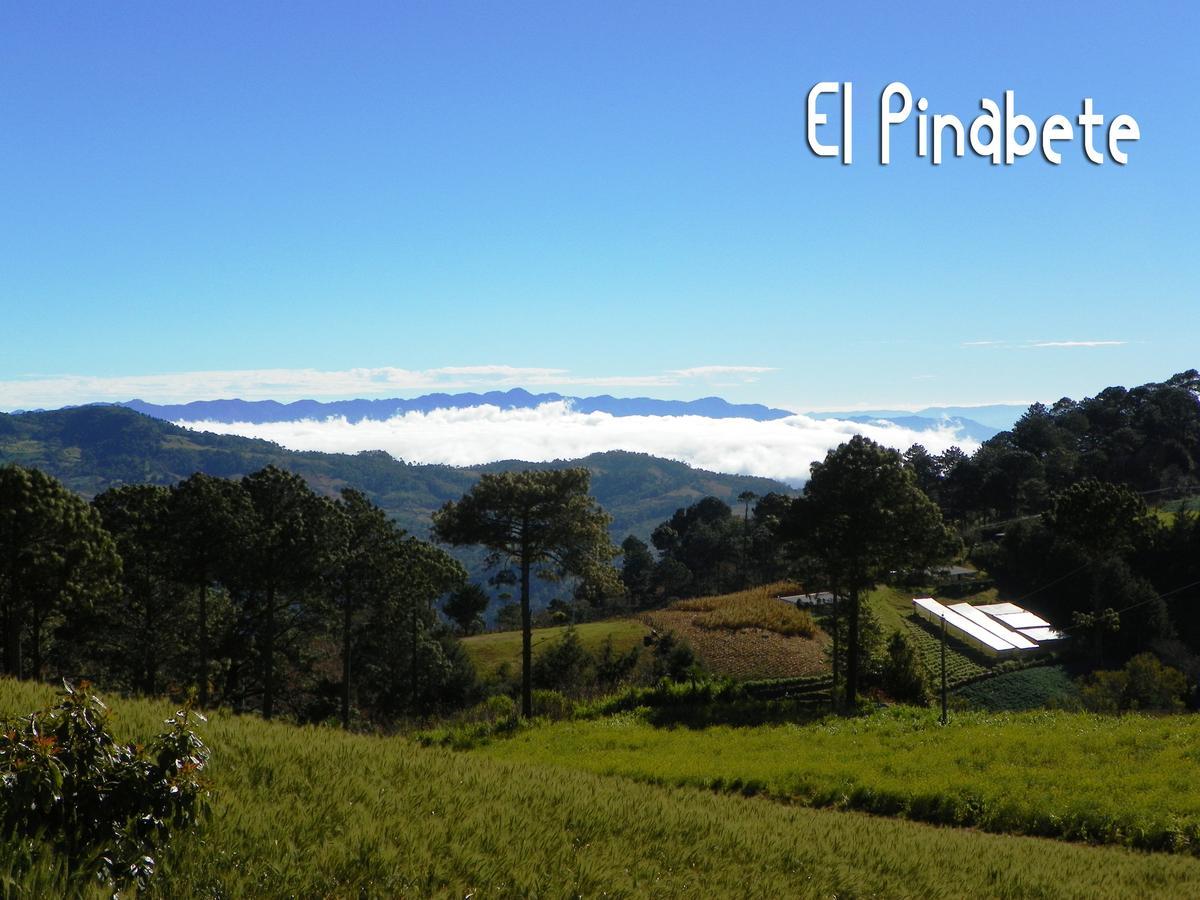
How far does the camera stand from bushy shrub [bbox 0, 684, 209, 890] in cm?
658

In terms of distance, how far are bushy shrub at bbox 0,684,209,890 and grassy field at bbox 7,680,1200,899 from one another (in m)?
0.36

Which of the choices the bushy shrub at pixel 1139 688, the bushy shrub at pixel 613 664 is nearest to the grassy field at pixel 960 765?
the bushy shrub at pixel 1139 688

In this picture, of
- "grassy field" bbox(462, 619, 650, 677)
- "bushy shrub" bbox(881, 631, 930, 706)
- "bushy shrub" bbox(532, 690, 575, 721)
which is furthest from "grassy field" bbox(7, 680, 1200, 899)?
"grassy field" bbox(462, 619, 650, 677)

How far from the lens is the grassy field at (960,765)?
1747cm

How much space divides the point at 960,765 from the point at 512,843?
15833mm

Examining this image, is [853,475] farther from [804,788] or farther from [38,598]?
[38,598]

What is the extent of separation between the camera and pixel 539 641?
66.6 metres

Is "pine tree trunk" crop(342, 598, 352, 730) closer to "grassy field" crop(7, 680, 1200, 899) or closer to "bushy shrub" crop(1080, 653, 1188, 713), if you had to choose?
"grassy field" crop(7, 680, 1200, 899)

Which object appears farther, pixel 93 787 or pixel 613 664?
pixel 613 664

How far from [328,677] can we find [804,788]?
127 ft

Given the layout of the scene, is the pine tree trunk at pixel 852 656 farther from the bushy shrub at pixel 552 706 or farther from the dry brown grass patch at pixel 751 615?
the dry brown grass patch at pixel 751 615

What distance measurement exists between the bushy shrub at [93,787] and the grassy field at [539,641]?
2179 inches

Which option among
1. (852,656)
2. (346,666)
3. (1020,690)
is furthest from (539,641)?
(852,656)

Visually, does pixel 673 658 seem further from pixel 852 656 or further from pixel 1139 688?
pixel 1139 688
